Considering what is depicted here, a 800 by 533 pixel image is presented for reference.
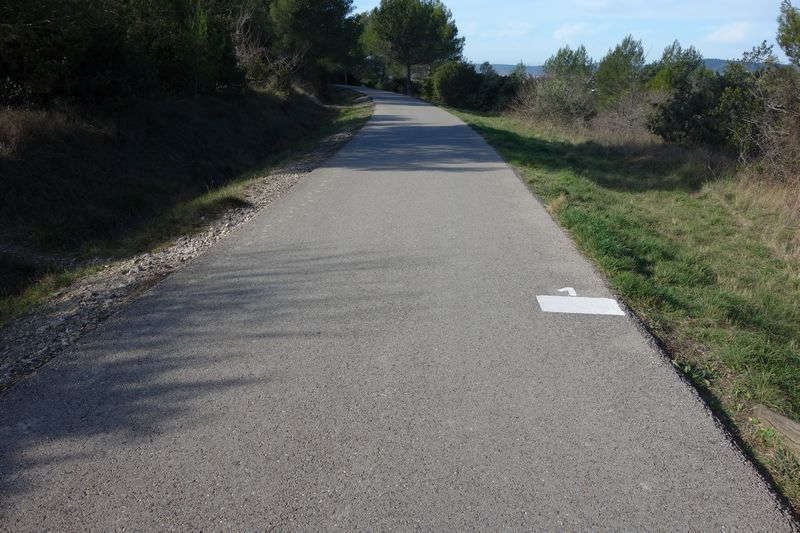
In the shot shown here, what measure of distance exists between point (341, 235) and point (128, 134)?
10102mm

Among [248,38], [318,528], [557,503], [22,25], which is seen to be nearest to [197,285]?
[318,528]

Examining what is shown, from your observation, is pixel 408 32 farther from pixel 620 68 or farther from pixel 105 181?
pixel 105 181

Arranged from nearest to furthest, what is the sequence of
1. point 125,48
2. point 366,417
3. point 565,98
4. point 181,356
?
point 366,417 < point 181,356 < point 125,48 < point 565,98

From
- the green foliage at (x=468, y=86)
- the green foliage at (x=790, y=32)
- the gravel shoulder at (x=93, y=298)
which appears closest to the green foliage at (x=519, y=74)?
the green foliage at (x=468, y=86)

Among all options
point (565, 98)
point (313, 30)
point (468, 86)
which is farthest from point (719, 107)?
point (468, 86)

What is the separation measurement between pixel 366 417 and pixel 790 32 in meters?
16.0

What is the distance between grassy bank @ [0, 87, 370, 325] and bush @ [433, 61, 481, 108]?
28348mm

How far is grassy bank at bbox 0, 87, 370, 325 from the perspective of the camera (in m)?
8.45

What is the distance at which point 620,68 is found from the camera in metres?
44.6

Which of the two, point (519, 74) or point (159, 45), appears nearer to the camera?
point (159, 45)

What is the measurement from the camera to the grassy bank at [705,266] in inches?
162

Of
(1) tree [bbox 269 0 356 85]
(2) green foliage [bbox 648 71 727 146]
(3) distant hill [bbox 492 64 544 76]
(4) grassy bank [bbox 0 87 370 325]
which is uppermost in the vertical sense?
(1) tree [bbox 269 0 356 85]

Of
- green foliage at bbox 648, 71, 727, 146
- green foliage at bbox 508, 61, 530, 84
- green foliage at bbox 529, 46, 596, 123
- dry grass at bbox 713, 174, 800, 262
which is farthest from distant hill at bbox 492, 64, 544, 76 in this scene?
dry grass at bbox 713, 174, 800, 262

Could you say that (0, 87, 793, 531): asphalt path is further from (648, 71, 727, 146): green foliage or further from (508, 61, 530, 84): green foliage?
(508, 61, 530, 84): green foliage
